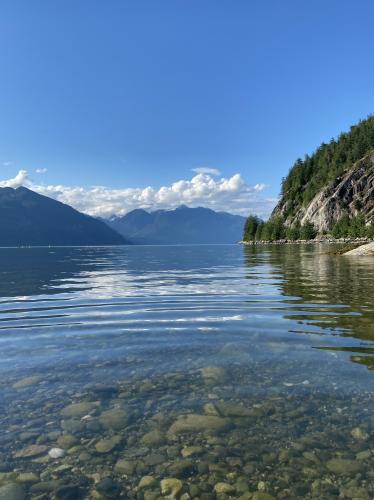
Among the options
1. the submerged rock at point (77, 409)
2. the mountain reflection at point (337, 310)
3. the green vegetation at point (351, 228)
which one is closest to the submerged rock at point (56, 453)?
the submerged rock at point (77, 409)

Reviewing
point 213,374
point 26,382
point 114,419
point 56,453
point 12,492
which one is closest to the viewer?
point 12,492

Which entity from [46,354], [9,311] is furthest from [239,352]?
[9,311]

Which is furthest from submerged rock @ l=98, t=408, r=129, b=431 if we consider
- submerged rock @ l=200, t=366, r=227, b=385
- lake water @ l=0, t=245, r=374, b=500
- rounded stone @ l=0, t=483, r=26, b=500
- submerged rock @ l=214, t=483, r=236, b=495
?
submerged rock @ l=200, t=366, r=227, b=385

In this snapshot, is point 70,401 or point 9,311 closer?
point 70,401

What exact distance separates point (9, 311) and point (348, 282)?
23.0m

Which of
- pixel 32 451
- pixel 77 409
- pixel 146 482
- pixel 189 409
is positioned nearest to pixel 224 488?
pixel 146 482

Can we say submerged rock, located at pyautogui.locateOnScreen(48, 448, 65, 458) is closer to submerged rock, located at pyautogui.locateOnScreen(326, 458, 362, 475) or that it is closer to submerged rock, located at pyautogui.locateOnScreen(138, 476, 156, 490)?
submerged rock, located at pyautogui.locateOnScreen(138, 476, 156, 490)

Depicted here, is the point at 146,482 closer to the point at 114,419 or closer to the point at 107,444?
the point at 107,444

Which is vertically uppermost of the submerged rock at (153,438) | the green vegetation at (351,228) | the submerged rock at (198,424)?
the green vegetation at (351,228)

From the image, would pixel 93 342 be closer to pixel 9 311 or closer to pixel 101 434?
pixel 101 434

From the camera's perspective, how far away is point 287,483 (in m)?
5.18

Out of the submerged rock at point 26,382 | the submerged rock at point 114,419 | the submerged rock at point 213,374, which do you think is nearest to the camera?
the submerged rock at point 114,419

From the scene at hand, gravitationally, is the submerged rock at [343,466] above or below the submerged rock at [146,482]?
below

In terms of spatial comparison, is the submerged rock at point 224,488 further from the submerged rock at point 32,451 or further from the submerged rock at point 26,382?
the submerged rock at point 26,382
